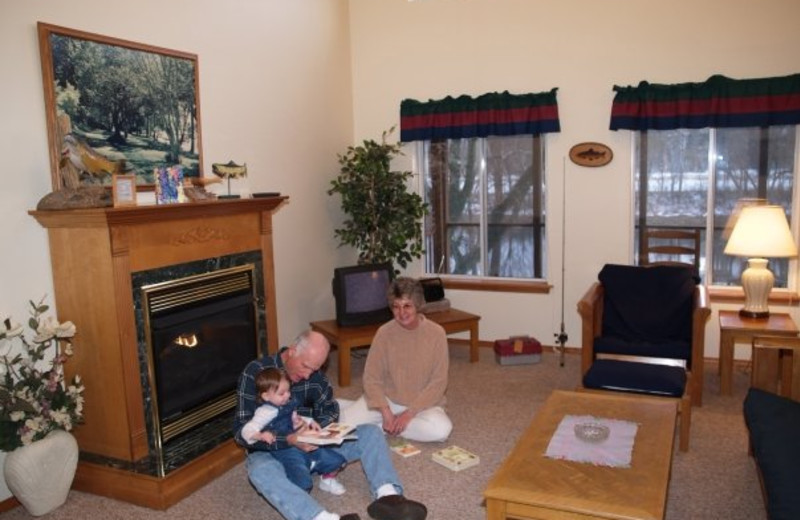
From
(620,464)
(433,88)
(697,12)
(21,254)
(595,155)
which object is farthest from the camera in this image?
(433,88)

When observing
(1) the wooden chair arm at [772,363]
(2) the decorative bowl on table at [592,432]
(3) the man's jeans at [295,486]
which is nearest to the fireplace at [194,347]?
(3) the man's jeans at [295,486]

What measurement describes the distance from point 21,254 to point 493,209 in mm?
3711

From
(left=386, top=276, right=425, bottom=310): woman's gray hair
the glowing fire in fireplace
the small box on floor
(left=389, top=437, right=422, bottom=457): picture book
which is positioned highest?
(left=386, top=276, right=425, bottom=310): woman's gray hair

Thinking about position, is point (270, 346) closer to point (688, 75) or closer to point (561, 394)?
point (561, 394)

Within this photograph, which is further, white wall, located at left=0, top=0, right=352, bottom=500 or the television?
the television

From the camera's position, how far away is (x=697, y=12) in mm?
4930

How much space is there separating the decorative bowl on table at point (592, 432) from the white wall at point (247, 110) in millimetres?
2533

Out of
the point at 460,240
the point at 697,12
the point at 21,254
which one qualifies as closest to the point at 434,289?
the point at 460,240

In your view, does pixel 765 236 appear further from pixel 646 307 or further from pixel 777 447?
pixel 777 447

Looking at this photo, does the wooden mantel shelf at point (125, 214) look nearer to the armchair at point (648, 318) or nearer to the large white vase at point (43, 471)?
the large white vase at point (43, 471)

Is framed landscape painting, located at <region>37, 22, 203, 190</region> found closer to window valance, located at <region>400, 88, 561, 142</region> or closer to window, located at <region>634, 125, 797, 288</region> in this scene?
window valance, located at <region>400, 88, 561, 142</region>

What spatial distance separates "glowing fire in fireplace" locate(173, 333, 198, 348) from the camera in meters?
3.45

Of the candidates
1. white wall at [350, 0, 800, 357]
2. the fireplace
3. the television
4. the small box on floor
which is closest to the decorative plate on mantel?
white wall at [350, 0, 800, 357]

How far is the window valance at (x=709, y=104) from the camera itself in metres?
4.73
